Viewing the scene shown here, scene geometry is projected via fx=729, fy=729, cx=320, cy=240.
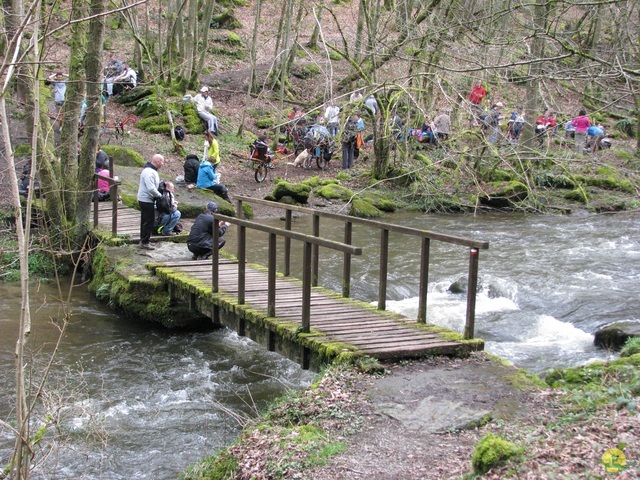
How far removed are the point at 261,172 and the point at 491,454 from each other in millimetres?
18473

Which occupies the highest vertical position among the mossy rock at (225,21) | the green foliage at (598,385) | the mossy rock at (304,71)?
the mossy rock at (225,21)

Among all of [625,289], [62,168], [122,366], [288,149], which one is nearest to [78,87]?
[62,168]

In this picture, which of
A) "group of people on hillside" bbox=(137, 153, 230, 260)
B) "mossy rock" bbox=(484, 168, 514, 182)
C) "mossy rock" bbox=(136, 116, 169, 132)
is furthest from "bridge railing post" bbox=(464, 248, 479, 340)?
"mossy rock" bbox=(136, 116, 169, 132)

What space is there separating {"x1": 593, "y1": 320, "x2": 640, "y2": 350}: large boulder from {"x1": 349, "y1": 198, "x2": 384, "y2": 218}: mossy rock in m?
10.2

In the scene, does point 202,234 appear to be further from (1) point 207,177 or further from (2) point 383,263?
(1) point 207,177

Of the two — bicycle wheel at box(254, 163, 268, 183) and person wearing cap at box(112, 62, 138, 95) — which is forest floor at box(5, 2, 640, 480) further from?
person wearing cap at box(112, 62, 138, 95)

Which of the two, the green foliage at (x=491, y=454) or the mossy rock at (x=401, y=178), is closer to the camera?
the green foliage at (x=491, y=454)

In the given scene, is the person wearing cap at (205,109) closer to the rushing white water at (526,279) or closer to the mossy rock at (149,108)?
the mossy rock at (149,108)

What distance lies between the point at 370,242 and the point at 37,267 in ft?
25.7

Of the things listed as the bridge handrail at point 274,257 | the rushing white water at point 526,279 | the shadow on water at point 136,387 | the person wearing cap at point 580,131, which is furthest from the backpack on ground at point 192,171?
the person wearing cap at point 580,131

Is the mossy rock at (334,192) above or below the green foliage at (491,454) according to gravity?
above

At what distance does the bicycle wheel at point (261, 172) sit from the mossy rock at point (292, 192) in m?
2.31

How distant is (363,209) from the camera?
20.8 meters

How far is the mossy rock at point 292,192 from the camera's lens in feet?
67.6
